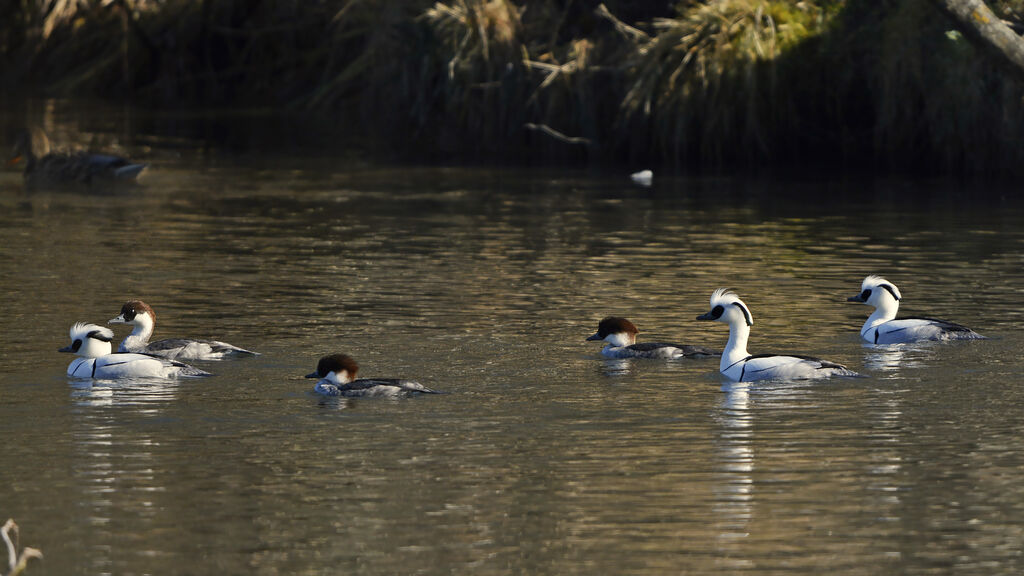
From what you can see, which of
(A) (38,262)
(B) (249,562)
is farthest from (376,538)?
(A) (38,262)

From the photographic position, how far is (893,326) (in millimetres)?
15844

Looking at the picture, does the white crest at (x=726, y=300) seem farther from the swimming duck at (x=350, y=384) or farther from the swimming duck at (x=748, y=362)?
the swimming duck at (x=350, y=384)

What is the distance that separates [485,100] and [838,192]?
357 inches

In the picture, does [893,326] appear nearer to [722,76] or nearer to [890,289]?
[890,289]

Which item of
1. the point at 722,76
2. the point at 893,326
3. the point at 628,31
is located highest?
the point at 628,31

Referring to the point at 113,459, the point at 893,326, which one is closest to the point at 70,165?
the point at 893,326

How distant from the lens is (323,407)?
1311 cm

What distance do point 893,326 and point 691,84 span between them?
18.1 meters

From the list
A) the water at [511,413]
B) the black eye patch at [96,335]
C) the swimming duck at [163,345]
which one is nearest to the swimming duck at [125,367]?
the black eye patch at [96,335]

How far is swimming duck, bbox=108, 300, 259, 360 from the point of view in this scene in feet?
48.8

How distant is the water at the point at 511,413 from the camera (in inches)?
375

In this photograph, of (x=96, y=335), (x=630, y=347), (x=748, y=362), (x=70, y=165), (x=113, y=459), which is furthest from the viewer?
(x=70, y=165)

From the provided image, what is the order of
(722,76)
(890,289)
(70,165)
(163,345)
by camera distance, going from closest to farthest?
(163,345) < (890,289) < (70,165) < (722,76)

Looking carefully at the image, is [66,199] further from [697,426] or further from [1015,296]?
[697,426]
